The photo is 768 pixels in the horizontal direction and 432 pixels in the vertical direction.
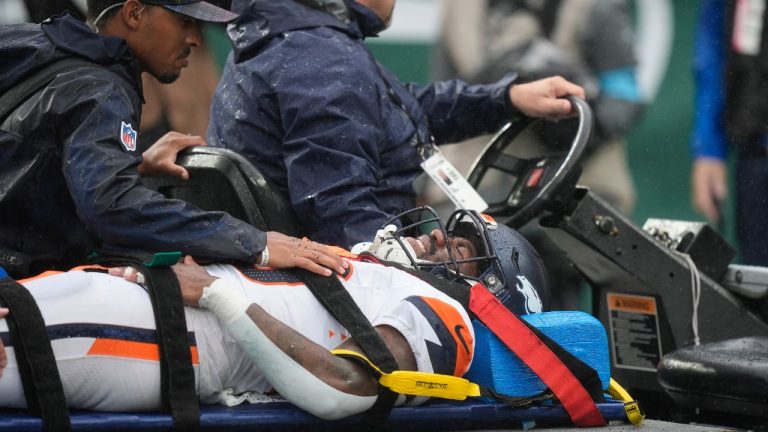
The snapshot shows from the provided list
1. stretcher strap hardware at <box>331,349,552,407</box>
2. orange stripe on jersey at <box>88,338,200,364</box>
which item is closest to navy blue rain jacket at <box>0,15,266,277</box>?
orange stripe on jersey at <box>88,338,200,364</box>

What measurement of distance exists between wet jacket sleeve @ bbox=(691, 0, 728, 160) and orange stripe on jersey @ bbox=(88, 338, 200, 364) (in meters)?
3.96

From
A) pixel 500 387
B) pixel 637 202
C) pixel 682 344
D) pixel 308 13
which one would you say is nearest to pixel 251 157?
pixel 308 13

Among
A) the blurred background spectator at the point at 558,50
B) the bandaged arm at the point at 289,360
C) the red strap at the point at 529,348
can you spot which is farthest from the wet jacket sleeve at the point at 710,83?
the bandaged arm at the point at 289,360

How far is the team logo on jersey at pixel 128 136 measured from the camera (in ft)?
10.5

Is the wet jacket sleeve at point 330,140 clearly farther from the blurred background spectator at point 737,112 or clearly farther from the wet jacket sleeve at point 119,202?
the blurred background spectator at point 737,112

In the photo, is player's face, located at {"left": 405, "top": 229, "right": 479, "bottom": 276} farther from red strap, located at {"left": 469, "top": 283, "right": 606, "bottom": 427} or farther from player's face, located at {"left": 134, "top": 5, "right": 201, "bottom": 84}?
player's face, located at {"left": 134, "top": 5, "right": 201, "bottom": 84}

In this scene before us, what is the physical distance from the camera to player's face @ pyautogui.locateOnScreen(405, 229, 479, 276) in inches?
144

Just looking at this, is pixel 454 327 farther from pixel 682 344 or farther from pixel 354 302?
pixel 682 344

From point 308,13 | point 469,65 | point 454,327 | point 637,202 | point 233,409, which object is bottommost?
point 637,202

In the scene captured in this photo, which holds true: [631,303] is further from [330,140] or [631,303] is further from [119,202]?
[119,202]

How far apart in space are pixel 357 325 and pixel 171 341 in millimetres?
466

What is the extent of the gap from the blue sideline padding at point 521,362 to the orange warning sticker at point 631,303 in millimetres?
A: 1108

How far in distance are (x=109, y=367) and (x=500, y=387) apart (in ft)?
3.30

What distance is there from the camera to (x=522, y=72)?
641 cm
